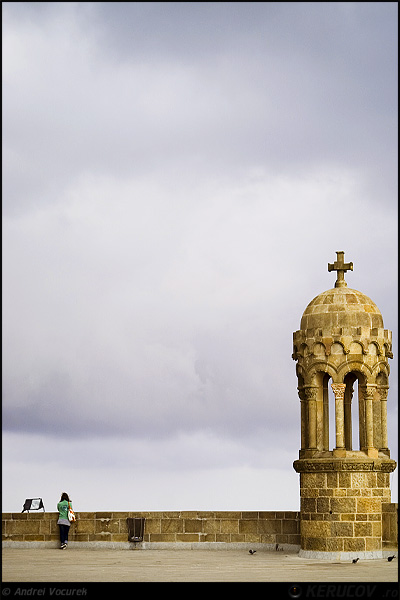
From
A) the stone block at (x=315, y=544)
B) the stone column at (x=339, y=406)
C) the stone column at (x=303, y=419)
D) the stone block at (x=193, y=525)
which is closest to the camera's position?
the stone block at (x=315, y=544)

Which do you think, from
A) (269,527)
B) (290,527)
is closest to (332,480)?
(290,527)

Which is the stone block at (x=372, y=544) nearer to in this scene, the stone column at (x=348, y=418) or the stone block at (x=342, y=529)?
the stone block at (x=342, y=529)

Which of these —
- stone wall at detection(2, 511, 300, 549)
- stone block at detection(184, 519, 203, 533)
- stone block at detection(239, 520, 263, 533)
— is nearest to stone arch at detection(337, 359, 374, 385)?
stone wall at detection(2, 511, 300, 549)

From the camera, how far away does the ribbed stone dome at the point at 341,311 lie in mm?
21781

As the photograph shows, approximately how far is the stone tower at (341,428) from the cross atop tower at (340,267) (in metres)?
0.46

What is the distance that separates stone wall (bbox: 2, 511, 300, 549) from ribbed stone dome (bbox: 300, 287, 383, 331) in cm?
462

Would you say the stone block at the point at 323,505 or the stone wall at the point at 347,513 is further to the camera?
the stone block at the point at 323,505

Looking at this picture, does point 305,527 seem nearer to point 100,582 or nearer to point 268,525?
point 268,525

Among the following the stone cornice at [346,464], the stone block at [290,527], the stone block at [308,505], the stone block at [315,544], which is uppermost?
the stone cornice at [346,464]

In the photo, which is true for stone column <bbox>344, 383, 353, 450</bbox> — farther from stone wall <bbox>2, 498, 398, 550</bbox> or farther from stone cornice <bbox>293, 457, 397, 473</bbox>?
stone wall <bbox>2, 498, 398, 550</bbox>

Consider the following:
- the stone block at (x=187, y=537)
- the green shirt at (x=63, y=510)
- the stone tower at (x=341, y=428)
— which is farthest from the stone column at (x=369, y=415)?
the green shirt at (x=63, y=510)

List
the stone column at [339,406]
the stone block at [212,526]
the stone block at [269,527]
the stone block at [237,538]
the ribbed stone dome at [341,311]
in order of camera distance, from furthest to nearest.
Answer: the stone block at [212,526] → the stone block at [237,538] → the stone block at [269,527] → the ribbed stone dome at [341,311] → the stone column at [339,406]
